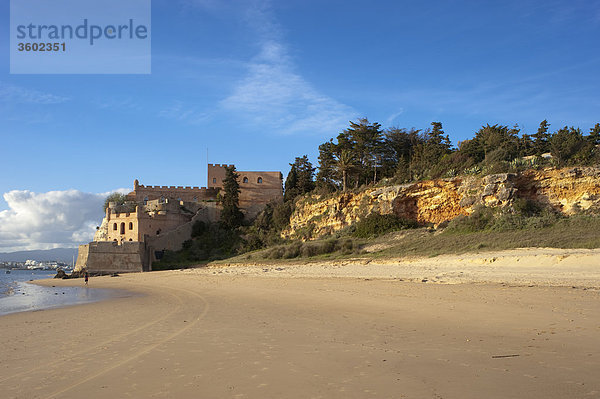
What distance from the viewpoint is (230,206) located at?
143 ft

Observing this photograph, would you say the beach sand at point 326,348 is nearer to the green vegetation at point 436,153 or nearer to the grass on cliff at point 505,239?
the grass on cliff at point 505,239

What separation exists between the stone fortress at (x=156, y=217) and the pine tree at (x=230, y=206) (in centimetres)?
240

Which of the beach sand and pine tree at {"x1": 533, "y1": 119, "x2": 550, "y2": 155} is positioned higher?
pine tree at {"x1": 533, "y1": 119, "x2": 550, "y2": 155}

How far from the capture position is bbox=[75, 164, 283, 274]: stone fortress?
36.9 metres

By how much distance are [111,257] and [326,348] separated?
34523mm

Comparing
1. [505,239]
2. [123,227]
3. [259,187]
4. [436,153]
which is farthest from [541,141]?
[123,227]

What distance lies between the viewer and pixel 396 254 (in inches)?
923

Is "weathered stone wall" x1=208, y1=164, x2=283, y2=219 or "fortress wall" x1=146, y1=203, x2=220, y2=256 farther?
"weathered stone wall" x1=208, y1=164, x2=283, y2=219

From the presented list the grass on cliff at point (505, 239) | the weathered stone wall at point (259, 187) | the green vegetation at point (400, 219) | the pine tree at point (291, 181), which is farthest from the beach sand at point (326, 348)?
the pine tree at point (291, 181)

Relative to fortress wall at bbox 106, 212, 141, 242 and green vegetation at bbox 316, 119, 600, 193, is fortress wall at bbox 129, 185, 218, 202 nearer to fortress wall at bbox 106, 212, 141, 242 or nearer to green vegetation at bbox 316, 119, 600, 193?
fortress wall at bbox 106, 212, 141, 242

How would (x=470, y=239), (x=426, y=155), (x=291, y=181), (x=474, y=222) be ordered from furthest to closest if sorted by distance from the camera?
1. (x=291, y=181)
2. (x=426, y=155)
3. (x=474, y=222)
4. (x=470, y=239)

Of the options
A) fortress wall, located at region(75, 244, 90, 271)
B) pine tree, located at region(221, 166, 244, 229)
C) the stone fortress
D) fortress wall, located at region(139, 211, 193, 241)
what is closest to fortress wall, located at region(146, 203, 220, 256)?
the stone fortress

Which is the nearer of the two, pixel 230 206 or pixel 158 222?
pixel 158 222

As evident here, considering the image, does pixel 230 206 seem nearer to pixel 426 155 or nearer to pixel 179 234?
pixel 179 234
